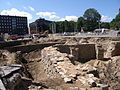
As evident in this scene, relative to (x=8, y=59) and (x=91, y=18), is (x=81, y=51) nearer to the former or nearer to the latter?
(x=8, y=59)

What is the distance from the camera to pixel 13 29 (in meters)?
123

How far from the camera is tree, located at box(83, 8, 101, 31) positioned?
95.7m

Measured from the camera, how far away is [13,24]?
124375 millimetres

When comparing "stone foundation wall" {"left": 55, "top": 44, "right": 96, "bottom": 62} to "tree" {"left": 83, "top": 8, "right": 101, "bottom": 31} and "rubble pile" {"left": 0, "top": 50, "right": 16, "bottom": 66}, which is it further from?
"tree" {"left": 83, "top": 8, "right": 101, "bottom": 31}

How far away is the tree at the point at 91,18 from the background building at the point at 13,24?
2852cm

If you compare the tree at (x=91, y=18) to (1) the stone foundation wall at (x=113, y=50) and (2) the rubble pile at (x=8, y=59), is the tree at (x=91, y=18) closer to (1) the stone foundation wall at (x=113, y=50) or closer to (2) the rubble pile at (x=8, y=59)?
(1) the stone foundation wall at (x=113, y=50)

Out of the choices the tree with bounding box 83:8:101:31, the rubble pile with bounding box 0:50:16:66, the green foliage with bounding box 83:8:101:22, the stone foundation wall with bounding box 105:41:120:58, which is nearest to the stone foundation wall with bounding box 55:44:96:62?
the stone foundation wall with bounding box 105:41:120:58

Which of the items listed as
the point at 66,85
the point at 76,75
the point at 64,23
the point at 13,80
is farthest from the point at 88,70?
the point at 64,23

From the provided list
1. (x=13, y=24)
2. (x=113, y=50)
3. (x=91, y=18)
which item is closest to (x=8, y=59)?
(x=113, y=50)

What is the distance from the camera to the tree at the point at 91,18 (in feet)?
314

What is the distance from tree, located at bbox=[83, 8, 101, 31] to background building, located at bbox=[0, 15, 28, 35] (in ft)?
93.6

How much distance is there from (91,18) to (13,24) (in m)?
39.1

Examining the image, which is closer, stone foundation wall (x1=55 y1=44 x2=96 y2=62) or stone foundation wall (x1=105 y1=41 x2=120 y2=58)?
stone foundation wall (x1=55 y1=44 x2=96 y2=62)

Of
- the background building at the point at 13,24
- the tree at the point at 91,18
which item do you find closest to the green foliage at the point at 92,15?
the tree at the point at 91,18
